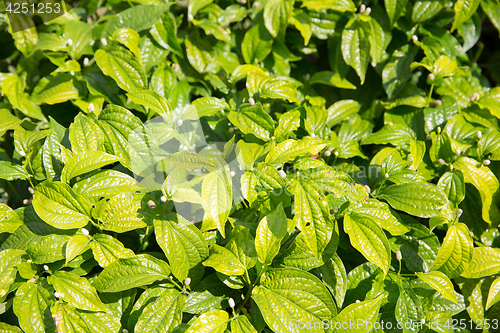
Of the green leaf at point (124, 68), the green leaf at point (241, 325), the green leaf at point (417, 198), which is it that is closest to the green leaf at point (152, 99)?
the green leaf at point (124, 68)

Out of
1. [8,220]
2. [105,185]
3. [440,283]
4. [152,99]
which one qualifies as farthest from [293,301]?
[8,220]

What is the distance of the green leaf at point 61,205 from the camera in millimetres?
1207

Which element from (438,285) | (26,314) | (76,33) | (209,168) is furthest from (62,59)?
(438,285)

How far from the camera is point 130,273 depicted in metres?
1.20

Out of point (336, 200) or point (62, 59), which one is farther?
point (62, 59)

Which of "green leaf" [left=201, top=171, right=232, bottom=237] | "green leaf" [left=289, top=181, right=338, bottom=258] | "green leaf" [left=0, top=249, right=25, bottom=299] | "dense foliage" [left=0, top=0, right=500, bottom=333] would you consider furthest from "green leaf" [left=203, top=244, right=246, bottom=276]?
"green leaf" [left=0, top=249, right=25, bottom=299]

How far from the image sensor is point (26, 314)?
119cm

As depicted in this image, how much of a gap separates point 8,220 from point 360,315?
1.29 meters

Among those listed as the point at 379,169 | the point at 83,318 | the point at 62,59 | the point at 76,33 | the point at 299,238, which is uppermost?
the point at 76,33

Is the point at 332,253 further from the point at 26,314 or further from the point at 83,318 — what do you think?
the point at 26,314

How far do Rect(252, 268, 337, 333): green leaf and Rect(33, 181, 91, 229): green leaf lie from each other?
65 cm

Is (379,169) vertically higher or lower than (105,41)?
lower

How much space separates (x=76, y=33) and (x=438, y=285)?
189 centimetres

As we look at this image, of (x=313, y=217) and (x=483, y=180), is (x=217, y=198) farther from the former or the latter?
(x=483, y=180)
